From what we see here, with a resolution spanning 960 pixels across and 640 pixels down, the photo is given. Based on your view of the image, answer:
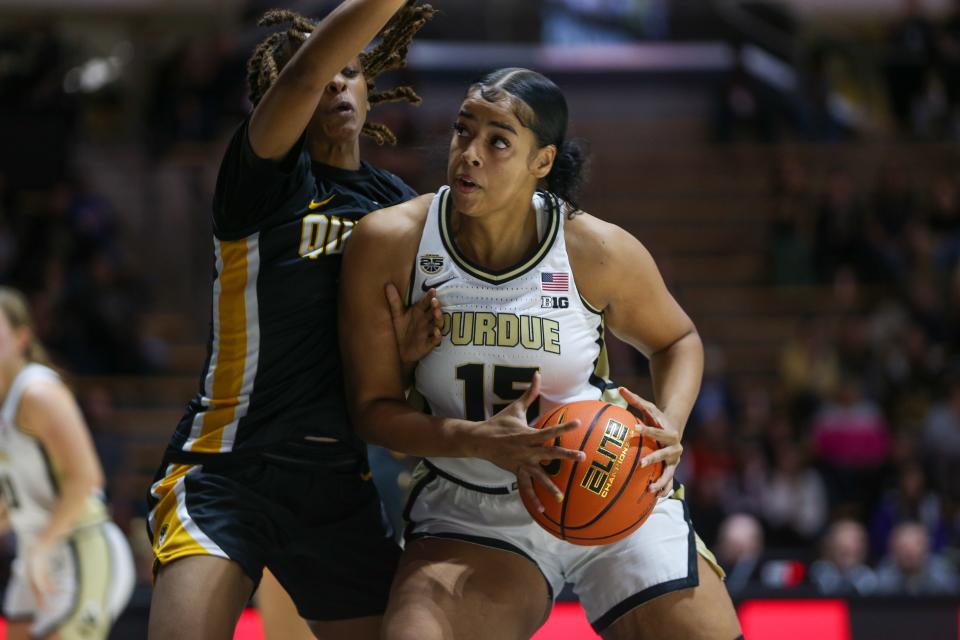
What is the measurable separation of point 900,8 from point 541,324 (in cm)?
1295

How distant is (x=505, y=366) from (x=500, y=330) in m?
0.09

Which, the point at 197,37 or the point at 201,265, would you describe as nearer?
the point at 201,265

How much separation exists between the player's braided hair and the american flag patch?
0.86 m

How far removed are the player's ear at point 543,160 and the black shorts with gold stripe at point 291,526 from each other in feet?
3.08

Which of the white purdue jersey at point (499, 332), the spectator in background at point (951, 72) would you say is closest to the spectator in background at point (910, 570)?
the white purdue jersey at point (499, 332)

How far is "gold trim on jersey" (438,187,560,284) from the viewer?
11.4 ft

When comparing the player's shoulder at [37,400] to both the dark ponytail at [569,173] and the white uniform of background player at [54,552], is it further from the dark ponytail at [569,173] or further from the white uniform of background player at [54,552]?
the dark ponytail at [569,173]

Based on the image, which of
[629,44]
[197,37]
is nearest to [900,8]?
[629,44]

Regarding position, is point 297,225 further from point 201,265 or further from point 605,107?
point 605,107

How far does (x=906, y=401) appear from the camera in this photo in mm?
10367

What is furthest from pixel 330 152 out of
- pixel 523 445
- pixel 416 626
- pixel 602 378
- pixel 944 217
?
pixel 944 217

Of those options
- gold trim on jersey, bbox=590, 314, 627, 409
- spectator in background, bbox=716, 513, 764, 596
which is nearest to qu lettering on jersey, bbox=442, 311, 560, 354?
gold trim on jersey, bbox=590, 314, 627, 409

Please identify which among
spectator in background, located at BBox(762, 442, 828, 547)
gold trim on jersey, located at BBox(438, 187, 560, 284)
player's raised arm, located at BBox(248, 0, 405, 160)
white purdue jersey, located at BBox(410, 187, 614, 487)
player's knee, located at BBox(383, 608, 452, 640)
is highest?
player's raised arm, located at BBox(248, 0, 405, 160)

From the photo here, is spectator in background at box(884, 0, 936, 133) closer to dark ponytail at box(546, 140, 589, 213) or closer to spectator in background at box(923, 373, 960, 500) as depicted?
spectator in background at box(923, 373, 960, 500)
